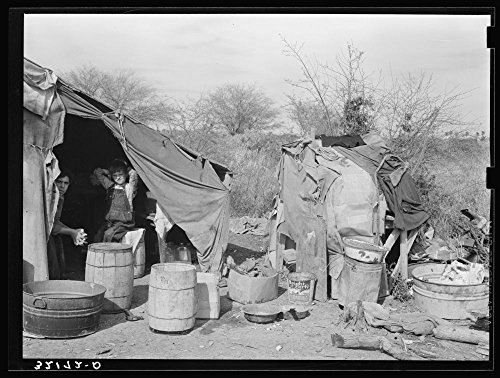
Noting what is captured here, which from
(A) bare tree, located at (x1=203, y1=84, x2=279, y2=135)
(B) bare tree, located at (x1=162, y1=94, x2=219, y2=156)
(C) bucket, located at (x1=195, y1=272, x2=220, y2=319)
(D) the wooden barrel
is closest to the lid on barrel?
(D) the wooden barrel

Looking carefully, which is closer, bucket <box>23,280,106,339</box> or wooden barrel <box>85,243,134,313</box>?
bucket <box>23,280,106,339</box>

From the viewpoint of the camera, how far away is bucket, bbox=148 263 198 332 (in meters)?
6.57

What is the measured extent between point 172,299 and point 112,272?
3.34 feet

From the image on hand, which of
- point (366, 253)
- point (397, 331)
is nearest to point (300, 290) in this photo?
point (366, 253)

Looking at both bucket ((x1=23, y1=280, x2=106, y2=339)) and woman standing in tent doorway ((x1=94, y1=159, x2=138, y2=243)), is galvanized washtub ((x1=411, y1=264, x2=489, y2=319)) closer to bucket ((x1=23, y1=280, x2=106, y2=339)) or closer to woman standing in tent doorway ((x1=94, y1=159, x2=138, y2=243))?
bucket ((x1=23, y1=280, x2=106, y2=339))

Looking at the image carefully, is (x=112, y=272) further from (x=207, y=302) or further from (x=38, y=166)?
(x=38, y=166)

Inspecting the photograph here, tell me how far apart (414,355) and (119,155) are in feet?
20.9

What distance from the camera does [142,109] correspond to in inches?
1096

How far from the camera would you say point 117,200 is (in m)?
9.19

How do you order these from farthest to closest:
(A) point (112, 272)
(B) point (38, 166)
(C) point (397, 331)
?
(B) point (38, 166) → (A) point (112, 272) → (C) point (397, 331)

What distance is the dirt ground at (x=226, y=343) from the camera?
6.20 meters

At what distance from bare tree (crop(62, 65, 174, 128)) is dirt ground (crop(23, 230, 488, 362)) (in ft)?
63.1

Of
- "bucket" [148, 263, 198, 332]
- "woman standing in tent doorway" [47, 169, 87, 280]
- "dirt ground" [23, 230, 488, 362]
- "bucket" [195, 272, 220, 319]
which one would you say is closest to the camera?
"dirt ground" [23, 230, 488, 362]
